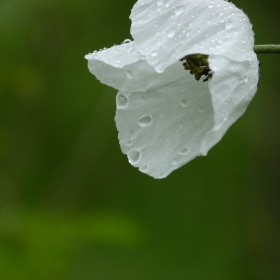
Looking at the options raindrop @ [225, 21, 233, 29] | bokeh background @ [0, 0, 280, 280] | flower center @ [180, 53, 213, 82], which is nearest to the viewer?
raindrop @ [225, 21, 233, 29]

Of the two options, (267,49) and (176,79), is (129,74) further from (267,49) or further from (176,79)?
(267,49)

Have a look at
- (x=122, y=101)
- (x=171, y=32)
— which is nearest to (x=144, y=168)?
(x=122, y=101)

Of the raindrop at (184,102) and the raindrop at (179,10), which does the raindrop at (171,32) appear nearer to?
the raindrop at (179,10)

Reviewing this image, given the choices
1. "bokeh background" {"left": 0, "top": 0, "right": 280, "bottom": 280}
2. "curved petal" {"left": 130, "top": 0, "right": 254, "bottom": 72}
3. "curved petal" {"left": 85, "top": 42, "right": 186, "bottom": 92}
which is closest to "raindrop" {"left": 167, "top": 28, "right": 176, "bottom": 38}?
"curved petal" {"left": 130, "top": 0, "right": 254, "bottom": 72}

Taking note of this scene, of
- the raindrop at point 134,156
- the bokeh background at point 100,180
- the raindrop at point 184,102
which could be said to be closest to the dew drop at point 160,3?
the raindrop at point 184,102

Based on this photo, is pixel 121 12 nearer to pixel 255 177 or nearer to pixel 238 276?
pixel 255 177

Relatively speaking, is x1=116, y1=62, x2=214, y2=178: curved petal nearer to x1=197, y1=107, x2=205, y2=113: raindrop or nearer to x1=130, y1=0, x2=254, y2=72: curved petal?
x1=197, y1=107, x2=205, y2=113: raindrop
